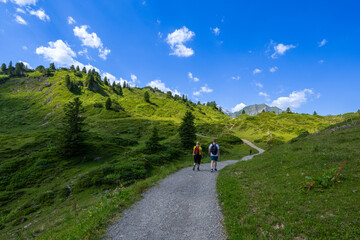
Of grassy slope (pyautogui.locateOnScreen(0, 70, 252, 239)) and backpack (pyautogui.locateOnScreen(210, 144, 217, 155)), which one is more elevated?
backpack (pyautogui.locateOnScreen(210, 144, 217, 155))

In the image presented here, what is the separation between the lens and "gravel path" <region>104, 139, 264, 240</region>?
6297 millimetres

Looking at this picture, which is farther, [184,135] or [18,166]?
[184,135]

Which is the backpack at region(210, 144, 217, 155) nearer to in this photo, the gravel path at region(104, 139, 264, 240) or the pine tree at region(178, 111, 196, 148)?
the gravel path at region(104, 139, 264, 240)

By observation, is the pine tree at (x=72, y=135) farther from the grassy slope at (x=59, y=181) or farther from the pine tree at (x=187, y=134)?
the pine tree at (x=187, y=134)

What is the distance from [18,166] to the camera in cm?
2956

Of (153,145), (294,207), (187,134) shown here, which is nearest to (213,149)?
(294,207)

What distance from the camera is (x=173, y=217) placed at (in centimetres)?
763

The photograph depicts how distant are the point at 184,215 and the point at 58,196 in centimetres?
1948

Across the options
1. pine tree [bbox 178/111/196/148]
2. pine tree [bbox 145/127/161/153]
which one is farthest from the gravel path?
pine tree [bbox 178/111/196/148]

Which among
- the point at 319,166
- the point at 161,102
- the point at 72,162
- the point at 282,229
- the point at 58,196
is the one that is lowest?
the point at 58,196

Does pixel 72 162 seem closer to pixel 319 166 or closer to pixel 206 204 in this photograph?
pixel 206 204

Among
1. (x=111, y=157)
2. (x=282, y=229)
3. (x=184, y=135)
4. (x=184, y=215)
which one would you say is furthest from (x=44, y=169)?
(x=282, y=229)

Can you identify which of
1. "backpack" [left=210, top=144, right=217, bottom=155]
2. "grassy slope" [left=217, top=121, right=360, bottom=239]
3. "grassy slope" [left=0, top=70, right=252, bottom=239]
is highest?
"backpack" [left=210, top=144, right=217, bottom=155]

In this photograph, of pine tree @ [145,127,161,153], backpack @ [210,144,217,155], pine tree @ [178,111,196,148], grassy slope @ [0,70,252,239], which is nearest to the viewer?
grassy slope @ [0,70,252,239]
